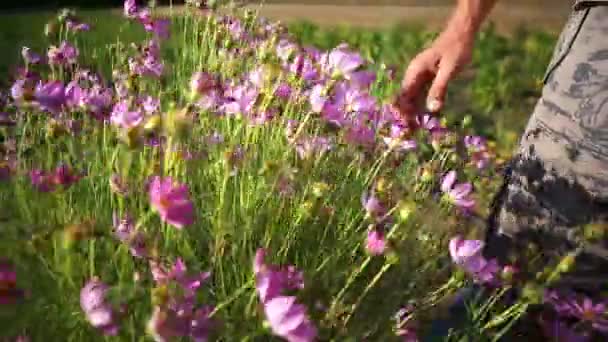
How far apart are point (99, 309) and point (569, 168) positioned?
2.62ft

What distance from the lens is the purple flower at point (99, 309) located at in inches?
29.0

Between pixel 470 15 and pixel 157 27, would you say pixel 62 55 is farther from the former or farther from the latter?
pixel 470 15

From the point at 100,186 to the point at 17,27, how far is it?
10.5 ft

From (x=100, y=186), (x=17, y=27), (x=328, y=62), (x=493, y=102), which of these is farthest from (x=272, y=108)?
(x=17, y=27)

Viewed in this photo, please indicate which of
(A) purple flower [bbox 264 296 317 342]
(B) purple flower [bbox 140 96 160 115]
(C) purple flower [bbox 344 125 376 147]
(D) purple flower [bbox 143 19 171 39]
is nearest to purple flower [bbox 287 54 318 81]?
(C) purple flower [bbox 344 125 376 147]

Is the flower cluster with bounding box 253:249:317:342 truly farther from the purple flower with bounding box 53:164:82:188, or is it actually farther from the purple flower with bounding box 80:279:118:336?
the purple flower with bounding box 53:164:82:188

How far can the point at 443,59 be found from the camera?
1.27 meters

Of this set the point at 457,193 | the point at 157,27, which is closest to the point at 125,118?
the point at 457,193

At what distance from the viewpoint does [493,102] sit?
318 centimetres

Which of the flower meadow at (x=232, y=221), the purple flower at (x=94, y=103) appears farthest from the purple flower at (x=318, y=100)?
the purple flower at (x=94, y=103)

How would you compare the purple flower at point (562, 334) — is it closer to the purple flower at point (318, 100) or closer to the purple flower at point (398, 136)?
the purple flower at point (398, 136)

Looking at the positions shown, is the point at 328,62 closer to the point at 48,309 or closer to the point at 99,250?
the point at 99,250

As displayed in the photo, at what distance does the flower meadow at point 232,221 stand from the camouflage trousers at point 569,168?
0.08m

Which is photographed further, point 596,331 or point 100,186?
point 596,331
